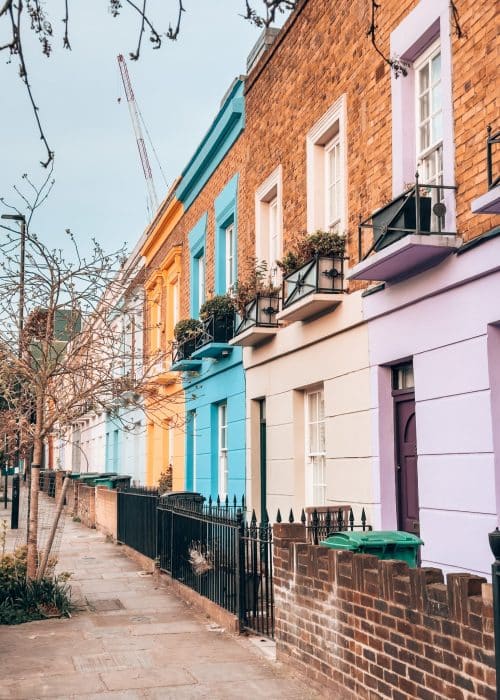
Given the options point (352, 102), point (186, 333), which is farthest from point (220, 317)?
point (352, 102)

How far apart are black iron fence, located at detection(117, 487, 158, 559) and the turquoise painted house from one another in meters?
1.49

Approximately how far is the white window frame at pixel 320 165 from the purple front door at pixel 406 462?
264cm

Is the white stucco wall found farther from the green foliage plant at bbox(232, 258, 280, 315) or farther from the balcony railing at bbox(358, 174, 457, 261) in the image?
the balcony railing at bbox(358, 174, 457, 261)

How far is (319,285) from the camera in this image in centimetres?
1058

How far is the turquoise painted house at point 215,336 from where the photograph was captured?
15266 millimetres

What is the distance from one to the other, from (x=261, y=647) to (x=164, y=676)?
1202mm

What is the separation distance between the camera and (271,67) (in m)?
13.6

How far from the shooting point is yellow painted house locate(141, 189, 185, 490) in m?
20.2

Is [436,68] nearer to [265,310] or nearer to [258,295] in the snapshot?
[258,295]

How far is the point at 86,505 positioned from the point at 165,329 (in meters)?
5.51

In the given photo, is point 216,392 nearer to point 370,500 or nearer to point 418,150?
point 370,500

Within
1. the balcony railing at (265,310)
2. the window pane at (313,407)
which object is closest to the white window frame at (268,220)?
the balcony railing at (265,310)

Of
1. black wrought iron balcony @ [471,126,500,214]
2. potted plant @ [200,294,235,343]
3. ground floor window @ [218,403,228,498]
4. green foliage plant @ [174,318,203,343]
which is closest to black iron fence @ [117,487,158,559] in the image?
ground floor window @ [218,403,228,498]

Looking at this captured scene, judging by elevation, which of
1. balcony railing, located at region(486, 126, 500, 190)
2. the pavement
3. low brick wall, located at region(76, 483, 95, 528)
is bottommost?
the pavement
